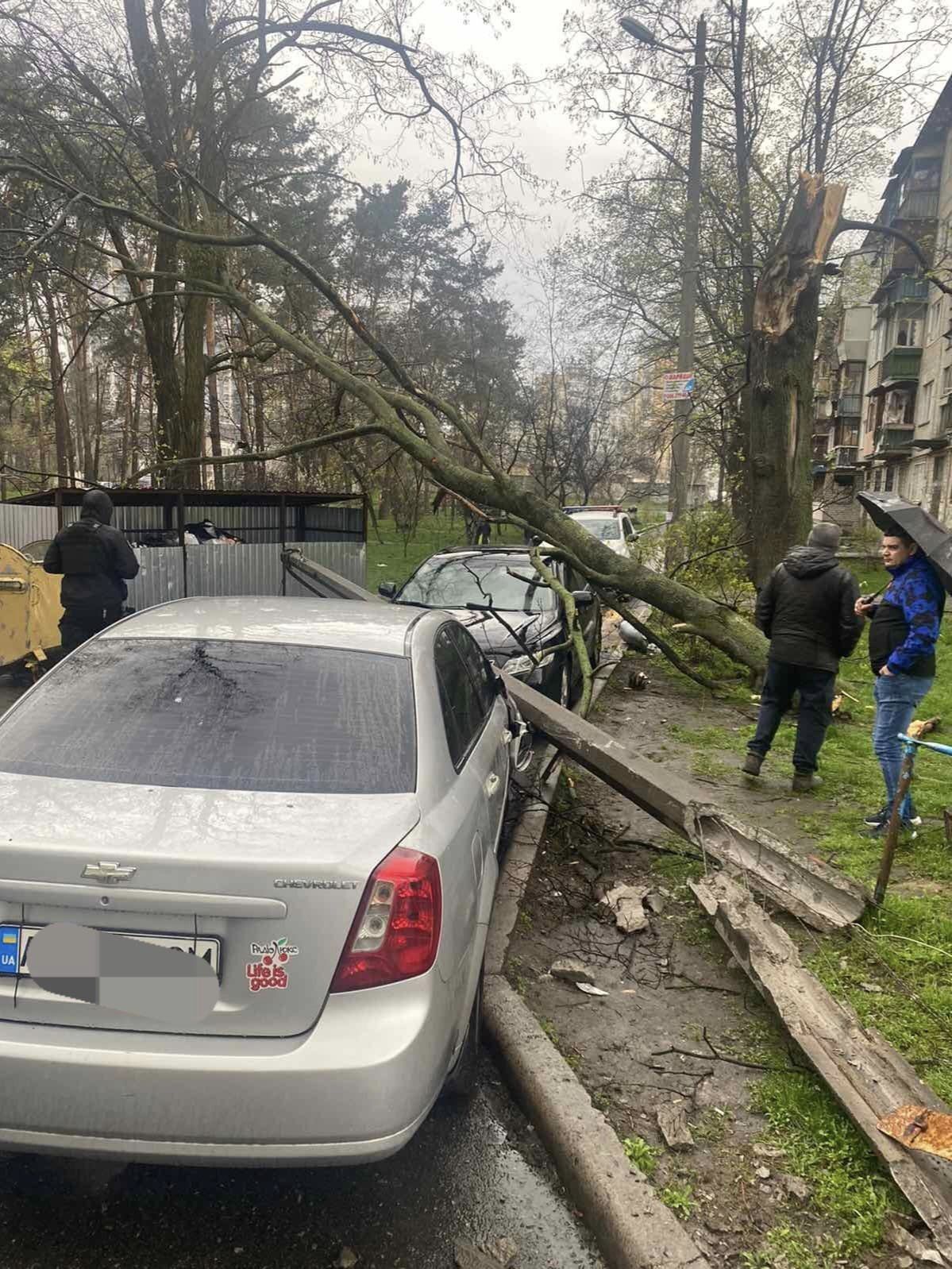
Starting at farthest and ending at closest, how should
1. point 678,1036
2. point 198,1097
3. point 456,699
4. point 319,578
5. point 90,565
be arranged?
1. point 319,578
2. point 90,565
3. point 456,699
4. point 678,1036
5. point 198,1097

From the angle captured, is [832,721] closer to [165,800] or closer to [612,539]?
[165,800]

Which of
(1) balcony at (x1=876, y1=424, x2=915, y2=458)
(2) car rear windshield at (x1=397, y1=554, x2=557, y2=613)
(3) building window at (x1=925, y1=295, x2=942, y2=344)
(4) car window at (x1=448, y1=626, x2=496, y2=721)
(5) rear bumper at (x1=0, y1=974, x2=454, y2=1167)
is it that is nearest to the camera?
(5) rear bumper at (x1=0, y1=974, x2=454, y2=1167)

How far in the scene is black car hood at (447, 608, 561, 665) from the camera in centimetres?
695

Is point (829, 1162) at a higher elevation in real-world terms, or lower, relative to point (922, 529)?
lower

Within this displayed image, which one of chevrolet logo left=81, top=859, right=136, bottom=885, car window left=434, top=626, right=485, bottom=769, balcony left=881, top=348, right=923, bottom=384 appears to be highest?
balcony left=881, top=348, right=923, bottom=384

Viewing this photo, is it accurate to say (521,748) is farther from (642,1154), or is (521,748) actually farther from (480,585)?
(480,585)

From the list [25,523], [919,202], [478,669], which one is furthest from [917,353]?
[478,669]

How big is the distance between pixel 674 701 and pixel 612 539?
811 cm

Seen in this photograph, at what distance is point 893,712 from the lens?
4.80m

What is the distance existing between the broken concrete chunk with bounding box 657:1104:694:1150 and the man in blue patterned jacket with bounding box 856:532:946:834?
262cm

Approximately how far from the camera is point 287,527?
48.4 ft

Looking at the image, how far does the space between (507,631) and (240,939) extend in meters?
5.40

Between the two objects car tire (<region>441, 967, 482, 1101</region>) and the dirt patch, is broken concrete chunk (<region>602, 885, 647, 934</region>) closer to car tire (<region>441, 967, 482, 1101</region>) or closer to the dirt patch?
the dirt patch

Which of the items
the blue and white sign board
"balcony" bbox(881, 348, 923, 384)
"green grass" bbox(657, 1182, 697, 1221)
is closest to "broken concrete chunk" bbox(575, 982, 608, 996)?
"green grass" bbox(657, 1182, 697, 1221)
